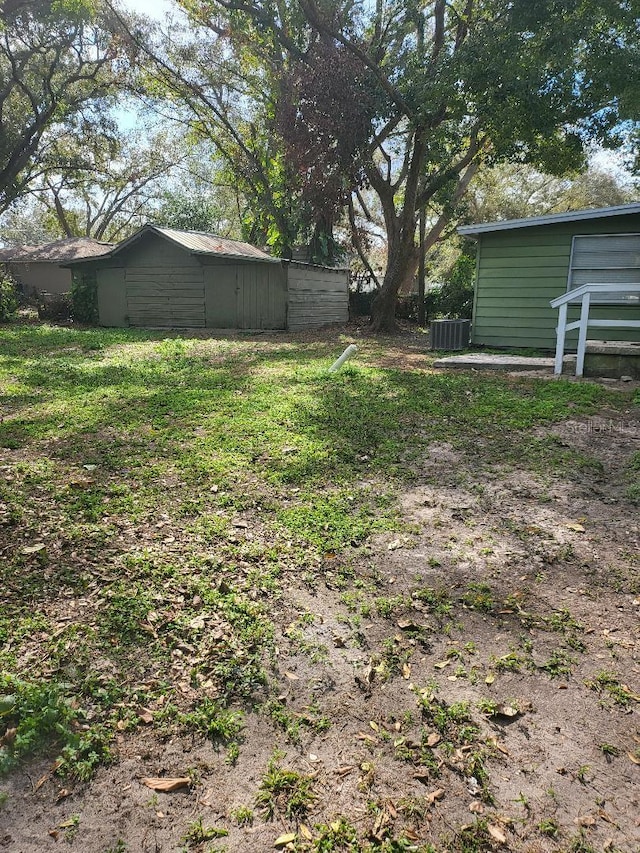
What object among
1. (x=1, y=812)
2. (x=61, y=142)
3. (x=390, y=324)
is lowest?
(x=1, y=812)

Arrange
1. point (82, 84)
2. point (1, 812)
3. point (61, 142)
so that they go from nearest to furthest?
point (1, 812)
point (82, 84)
point (61, 142)

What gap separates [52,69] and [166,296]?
1027cm

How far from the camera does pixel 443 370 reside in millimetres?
8828

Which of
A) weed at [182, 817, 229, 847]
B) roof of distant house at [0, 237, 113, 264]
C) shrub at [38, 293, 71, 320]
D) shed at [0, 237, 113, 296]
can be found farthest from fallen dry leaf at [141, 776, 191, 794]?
shed at [0, 237, 113, 296]

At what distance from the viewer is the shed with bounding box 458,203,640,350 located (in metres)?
10.3

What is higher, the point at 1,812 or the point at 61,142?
the point at 61,142

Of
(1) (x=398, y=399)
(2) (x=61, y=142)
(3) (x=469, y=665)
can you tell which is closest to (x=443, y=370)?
(1) (x=398, y=399)

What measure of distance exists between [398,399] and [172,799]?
5.11 m

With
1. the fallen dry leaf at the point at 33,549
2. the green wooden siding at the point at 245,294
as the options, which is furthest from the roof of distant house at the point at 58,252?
the fallen dry leaf at the point at 33,549

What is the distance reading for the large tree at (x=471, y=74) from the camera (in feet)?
38.4

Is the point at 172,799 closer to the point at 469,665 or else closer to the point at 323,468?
the point at 469,665

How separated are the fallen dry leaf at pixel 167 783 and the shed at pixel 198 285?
15.2 metres

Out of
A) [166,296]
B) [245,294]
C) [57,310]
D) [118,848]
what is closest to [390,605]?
[118,848]

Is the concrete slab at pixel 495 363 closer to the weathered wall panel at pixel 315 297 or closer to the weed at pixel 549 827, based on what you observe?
the weed at pixel 549 827
